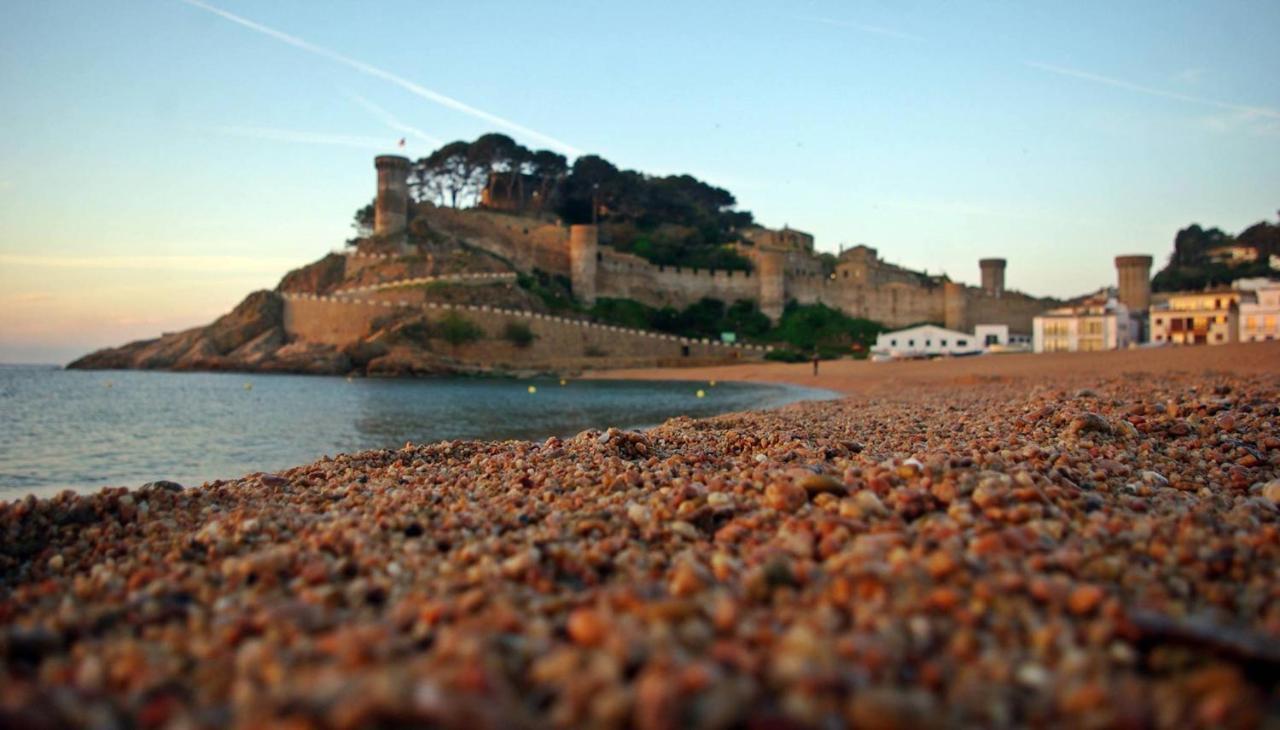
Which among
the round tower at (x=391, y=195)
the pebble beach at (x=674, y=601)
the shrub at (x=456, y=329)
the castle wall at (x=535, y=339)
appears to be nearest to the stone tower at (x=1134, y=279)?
the castle wall at (x=535, y=339)

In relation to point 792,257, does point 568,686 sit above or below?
below

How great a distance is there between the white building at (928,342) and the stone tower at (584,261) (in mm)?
19324

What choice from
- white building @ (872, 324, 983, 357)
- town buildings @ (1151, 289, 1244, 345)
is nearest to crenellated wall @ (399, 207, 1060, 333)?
white building @ (872, 324, 983, 357)

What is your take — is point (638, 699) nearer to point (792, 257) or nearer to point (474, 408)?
point (474, 408)

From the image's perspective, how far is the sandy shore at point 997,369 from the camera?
2200cm

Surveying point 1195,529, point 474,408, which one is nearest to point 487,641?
point 1195,529

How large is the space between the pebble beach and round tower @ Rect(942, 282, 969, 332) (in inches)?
2317

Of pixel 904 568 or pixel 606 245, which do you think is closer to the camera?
pixel 904 568

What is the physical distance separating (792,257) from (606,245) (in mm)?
15004

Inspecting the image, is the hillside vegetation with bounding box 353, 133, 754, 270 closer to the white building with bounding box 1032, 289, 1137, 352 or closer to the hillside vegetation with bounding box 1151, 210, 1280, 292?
the white building with bounding box 1032, 289, 1137, 352

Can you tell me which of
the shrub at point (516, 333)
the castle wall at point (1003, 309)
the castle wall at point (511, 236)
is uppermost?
the castle wall at point (511, 236)

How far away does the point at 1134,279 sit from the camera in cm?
5850

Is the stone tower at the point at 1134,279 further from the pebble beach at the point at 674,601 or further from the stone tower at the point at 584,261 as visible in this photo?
the pebble beach at the point at 674,601

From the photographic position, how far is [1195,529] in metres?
3.08
